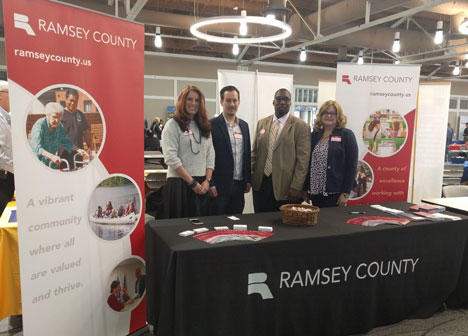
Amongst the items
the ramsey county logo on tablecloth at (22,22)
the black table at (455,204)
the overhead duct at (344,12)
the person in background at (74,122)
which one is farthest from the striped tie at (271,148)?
the overhead duct at (344,12)

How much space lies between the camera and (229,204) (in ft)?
9.70

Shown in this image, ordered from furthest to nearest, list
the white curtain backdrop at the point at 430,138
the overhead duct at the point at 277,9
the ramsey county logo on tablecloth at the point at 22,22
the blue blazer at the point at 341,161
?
the white curtain backdrop at the point at 430,138 → the overhead duct at the point at 277,9 → the blue blazer at the point at 341,161 → the ramsey county logo on tablecloth at the point at 22,22

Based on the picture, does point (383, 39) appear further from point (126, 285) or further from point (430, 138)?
point (126, 285)

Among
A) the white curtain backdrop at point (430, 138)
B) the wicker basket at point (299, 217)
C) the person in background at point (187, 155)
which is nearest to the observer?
the wicker basket at point (299, 217)

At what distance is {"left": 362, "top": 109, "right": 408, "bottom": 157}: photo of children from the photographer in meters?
Answer: 3.76

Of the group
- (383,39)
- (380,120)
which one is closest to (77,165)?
(380,120)

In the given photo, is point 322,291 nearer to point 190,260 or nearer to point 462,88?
point 190,260

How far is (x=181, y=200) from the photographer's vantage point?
2641 millimetres

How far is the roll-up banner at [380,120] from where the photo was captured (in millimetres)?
3697

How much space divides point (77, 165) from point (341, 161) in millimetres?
2037

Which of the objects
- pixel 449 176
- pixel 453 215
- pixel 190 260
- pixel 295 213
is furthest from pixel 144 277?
pixel 449 176

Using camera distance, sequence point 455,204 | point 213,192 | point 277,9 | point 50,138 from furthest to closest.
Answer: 1. point 277,9
2. point 455,204
3. point 213,192
4. point 50,138

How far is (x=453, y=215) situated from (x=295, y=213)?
4.29 ft

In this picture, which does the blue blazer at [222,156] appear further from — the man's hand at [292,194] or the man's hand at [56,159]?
the man's hand at [56,159]
